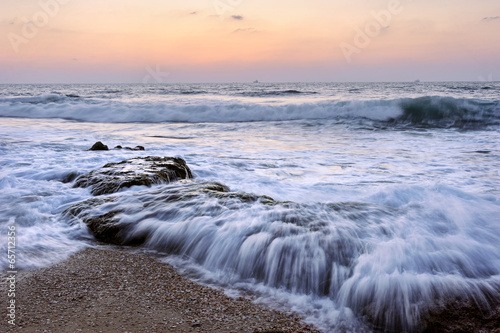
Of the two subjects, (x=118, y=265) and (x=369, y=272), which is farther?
(x=118, y=265)

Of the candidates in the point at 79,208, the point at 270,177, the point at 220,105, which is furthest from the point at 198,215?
the point at 220,105

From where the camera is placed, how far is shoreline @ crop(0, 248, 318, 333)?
1.98 meters

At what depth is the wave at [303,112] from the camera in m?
15.3

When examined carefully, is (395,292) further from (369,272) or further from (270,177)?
(270,177)

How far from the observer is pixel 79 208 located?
3.84m

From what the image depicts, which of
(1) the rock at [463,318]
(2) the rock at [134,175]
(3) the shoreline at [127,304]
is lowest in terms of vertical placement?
(1) the rock at [463,318]

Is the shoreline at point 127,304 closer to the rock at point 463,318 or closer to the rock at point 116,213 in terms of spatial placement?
the rock at point 116,213

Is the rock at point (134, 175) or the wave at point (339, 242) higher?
the rock at point (134, 175)

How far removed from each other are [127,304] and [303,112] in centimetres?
1617

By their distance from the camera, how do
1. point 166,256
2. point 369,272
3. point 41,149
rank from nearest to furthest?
point 369,272, point 166,256, point 41,149

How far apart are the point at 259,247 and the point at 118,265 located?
1062mm

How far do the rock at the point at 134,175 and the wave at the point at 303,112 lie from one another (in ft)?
35.6

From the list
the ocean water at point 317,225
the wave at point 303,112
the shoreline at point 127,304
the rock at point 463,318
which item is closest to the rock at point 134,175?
the ocean water at point 317,225

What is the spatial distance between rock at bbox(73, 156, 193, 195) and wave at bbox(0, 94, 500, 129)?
35.6 ft
